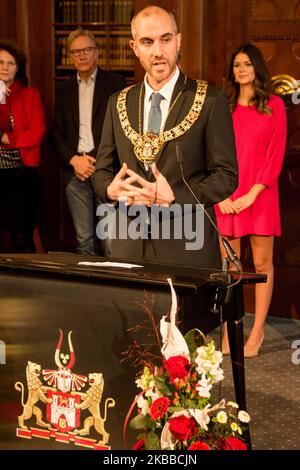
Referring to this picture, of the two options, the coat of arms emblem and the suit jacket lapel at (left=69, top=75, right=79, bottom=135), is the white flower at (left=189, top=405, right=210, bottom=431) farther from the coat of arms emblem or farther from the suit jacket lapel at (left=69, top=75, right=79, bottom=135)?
the suit jacket lapel at (left=69, top=75, right=79, bottom=135)

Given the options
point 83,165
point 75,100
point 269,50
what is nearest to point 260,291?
point 83,165

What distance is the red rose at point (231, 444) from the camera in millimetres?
2176

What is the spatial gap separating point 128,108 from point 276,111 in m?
1.72

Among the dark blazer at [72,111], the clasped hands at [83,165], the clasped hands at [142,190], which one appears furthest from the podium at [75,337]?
the dark blazer at [72,111]

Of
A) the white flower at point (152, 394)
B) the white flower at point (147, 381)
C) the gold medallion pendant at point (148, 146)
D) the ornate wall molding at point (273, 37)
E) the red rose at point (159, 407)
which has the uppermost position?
the ornate wall molding at point (273, 37)

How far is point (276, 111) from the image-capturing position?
493 cm

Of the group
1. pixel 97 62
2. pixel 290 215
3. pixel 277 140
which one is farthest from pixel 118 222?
pixel 97 62

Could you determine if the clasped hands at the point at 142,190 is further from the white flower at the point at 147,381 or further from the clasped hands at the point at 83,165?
the clasped hands at the point at 83,165

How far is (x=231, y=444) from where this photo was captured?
2182mm

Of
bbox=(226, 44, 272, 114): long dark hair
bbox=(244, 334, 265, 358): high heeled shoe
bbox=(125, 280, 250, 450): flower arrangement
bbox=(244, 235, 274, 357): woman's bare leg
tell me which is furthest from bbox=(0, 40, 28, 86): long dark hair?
bbox=(125, 280, 250, 450): flower arrangement

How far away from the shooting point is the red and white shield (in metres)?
2.74

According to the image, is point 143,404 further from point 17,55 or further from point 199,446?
point 17,55

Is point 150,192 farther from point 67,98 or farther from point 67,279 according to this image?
point 67,98

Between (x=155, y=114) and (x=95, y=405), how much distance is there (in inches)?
44.8
